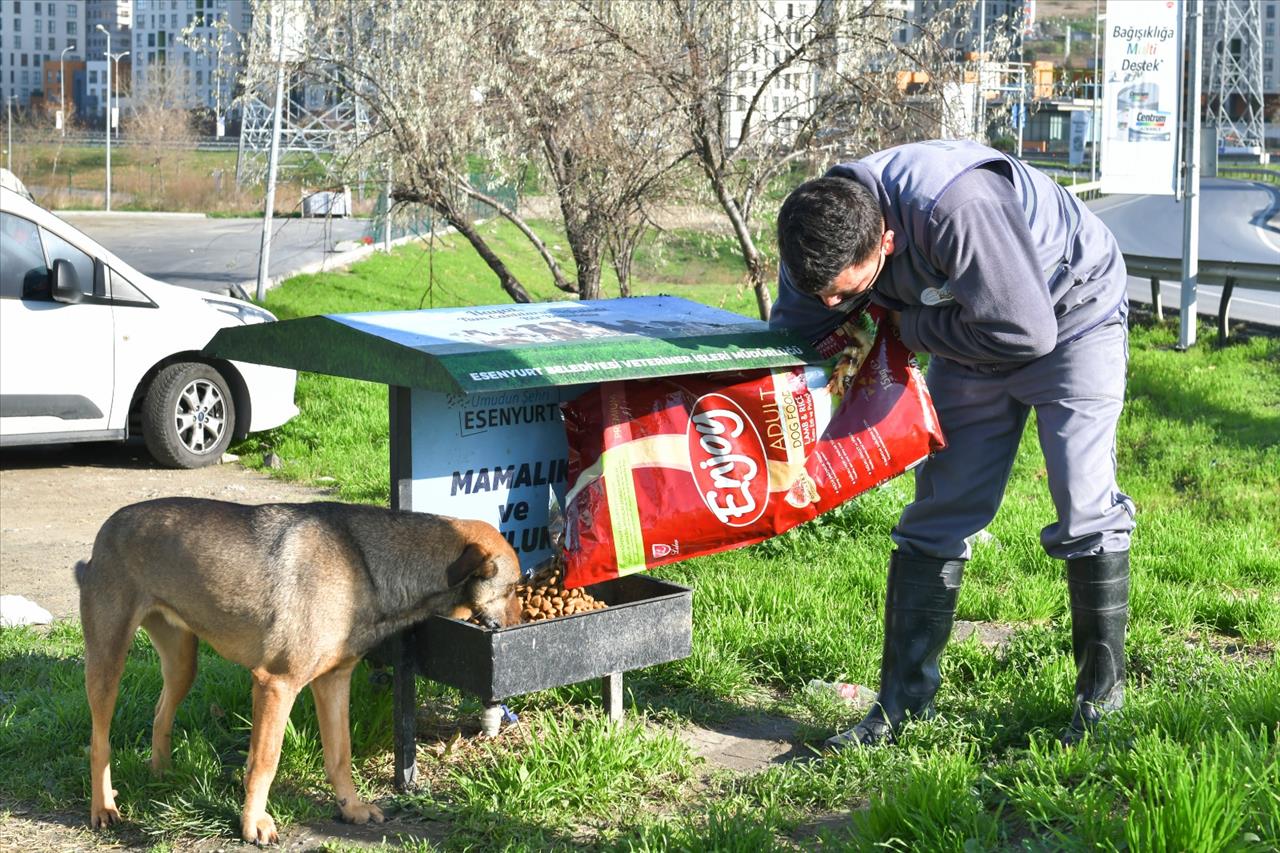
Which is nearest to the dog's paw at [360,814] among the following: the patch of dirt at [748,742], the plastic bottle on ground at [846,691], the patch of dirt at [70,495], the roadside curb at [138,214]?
the patch of dirt at [748,742]

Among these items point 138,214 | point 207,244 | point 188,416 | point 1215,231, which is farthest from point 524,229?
point 138,214

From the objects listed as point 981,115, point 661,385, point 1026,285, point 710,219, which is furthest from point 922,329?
point 710,219

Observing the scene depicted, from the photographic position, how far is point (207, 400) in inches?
391

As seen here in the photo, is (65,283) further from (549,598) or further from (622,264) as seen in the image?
(549,598)

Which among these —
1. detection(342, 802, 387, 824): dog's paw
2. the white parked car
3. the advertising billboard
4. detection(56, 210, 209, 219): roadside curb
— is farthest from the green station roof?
detection(56, 210, 209, 219): roadside curb

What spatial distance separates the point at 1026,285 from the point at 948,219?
0.28 metres

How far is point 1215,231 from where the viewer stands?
95.6ft

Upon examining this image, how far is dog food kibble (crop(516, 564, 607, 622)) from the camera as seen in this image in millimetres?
4176

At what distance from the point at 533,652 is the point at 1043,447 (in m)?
1.64

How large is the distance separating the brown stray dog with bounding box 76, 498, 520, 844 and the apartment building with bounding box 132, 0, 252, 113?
484 inches

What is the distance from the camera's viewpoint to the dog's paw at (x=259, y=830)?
3.71m

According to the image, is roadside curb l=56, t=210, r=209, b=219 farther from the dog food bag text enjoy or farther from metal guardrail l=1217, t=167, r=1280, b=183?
the dog food bag text enjoy

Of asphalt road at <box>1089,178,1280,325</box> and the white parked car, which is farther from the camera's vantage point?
asphalt road at <box>1089,178,1280,325</box>

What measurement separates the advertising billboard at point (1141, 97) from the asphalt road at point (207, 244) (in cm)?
931
